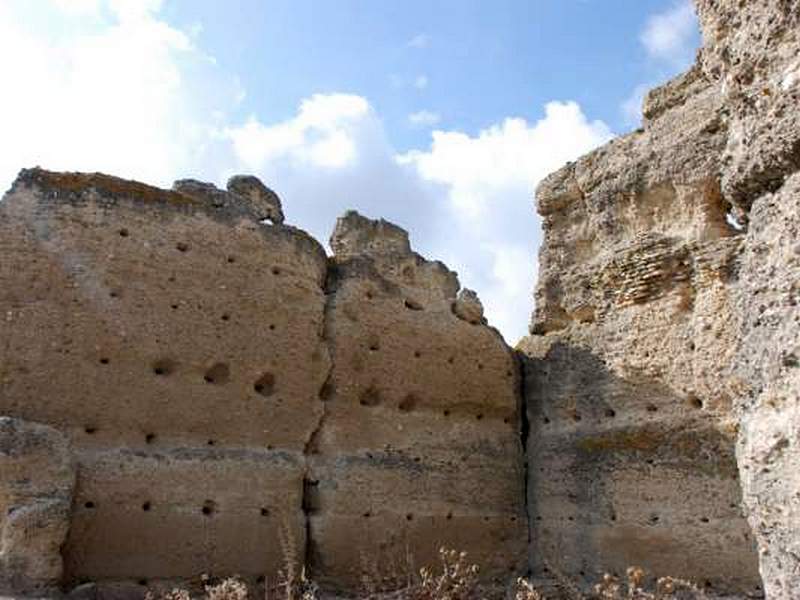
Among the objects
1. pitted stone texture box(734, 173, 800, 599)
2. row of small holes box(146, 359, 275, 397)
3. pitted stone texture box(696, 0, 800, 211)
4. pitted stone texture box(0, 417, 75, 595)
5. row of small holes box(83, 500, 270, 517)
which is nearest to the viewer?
pitted stone texture box(734, 173, 800, 599)

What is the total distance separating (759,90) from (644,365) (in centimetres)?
584

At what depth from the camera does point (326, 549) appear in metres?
7.16

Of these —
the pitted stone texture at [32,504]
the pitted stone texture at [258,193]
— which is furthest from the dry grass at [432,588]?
the pitted stone texture at [258,193]

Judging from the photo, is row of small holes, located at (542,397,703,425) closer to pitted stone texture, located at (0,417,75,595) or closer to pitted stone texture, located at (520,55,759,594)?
pitted stone texture, located at (520,55,759,594)

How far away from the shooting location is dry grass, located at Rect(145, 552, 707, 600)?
14.2 feet

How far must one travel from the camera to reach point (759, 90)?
2.24m

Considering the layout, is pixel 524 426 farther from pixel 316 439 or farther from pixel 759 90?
pixel 759 90

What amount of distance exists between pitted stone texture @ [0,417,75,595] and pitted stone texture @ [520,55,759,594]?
181 inches

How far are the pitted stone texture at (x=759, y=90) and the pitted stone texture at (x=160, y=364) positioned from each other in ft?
17.5

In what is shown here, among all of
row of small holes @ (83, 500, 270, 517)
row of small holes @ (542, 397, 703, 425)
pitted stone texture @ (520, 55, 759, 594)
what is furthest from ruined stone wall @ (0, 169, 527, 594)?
pitted stone texture @ (520, 55, 759, 594)

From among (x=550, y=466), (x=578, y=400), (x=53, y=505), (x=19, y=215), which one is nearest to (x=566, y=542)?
(x=550, y=466)

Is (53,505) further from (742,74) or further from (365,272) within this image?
(742,74)

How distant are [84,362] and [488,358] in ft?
13.4

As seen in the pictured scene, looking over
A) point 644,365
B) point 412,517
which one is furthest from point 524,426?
point 412,517
